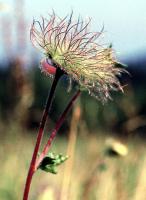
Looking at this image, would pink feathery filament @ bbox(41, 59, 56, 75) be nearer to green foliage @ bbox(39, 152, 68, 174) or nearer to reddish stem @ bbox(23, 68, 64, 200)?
reddish stem @ bbox(23, 68, 64, 200)

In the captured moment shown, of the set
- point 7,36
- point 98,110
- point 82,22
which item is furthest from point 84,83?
point 98,110

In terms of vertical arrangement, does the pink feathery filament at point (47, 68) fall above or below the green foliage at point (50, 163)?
above

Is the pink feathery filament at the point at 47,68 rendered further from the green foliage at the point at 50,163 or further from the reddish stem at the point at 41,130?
the green foliage at the point at 50,163

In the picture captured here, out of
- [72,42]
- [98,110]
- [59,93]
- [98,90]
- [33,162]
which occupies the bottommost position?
[33,162]

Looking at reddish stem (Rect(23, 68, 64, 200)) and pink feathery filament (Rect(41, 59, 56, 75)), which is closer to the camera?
reddish stem (Rect(23, 68, 64, 200))

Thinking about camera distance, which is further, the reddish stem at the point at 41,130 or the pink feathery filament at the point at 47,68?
the pink feathery filament at the point at 47,68

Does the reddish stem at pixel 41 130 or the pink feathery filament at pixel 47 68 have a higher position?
the pink feathery filament at pixel 47 68

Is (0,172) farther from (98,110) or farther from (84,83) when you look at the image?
(84,83)

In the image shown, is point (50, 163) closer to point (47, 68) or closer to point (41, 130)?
point (41, 130)

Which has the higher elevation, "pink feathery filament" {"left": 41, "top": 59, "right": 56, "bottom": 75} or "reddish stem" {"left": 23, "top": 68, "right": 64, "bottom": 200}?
"pink feathery filament" {"left": 41, "top": 59, "right": 56, "bottom": 75}

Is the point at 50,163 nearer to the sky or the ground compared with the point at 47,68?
nearer to the ground

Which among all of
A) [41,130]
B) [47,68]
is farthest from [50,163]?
[47,68]
